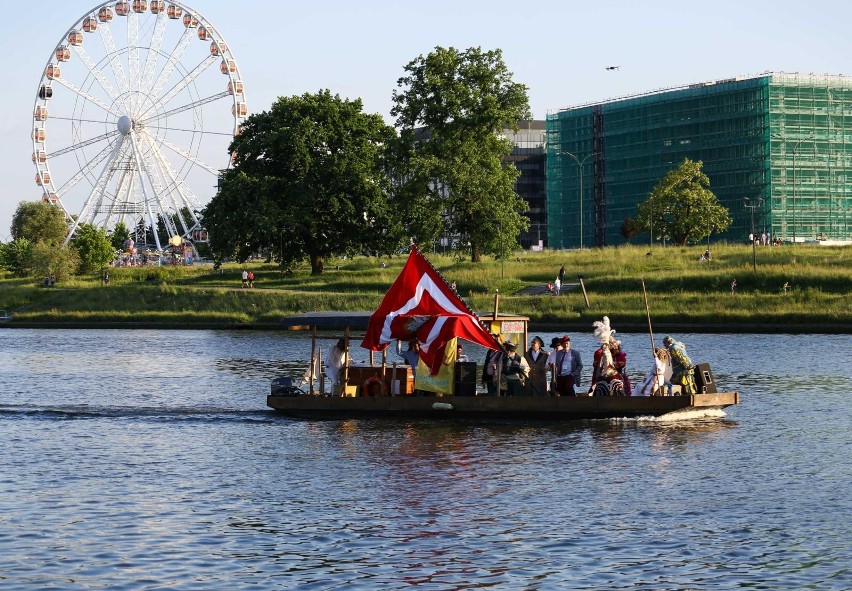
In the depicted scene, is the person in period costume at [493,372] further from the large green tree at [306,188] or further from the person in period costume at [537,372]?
the large green tree at [306,188]

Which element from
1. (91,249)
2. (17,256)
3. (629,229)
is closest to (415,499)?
(91,249)

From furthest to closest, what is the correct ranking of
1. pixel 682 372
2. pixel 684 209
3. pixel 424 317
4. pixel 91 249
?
pixel 91 249, pixel 684 209, pixel 682 372, pixel 424 317

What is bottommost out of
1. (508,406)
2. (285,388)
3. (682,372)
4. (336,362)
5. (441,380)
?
(508,406)

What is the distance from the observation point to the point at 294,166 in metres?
112

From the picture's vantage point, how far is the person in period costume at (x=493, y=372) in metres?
39.5

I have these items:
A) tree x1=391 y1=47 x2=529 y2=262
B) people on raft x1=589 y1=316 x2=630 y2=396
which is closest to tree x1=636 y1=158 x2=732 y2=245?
tree x1=391 y1=47 x2=529 y2=262

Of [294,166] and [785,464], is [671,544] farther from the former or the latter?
[294,166]

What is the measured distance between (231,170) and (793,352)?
62.6 m

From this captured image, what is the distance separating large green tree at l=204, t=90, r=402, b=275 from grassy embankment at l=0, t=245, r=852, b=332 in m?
3.22

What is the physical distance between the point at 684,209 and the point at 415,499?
368 ft

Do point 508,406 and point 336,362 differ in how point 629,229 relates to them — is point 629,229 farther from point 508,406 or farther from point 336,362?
point 508,406

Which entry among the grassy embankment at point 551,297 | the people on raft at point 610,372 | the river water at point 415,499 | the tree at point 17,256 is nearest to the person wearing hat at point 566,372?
the people on raft at point 610,372

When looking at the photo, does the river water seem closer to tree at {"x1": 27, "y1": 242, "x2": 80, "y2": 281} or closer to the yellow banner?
the yellow banner

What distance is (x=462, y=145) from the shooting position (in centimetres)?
10956
